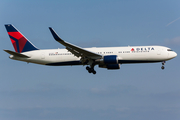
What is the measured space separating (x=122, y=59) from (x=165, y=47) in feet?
22.0

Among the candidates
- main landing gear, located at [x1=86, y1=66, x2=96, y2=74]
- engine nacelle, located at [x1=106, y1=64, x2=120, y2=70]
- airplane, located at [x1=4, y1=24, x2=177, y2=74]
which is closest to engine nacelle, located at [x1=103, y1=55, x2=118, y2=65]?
airplane, located at [x1=4, y1=24, x2=177, y2=74]

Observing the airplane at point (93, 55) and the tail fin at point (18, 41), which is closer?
the airplane at point (93, 55)

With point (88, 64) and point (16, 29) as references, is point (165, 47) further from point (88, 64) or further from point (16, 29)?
point (16, 29)

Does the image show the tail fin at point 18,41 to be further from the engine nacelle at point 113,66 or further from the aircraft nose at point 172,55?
the aircraft nose at point 172,55

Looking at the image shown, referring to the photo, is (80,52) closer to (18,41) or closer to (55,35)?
Result: (55,35)

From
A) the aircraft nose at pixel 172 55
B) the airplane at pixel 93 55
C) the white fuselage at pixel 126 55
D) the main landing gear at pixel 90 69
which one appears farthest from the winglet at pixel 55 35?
the aircraft nose at pixel 172 55

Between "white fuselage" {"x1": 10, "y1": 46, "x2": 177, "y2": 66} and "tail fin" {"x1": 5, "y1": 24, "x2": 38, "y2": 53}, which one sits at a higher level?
"tail fin" {"x1": 5, "y1": 24, "x2": 38, "y2": 53}

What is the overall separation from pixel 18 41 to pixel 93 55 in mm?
13748

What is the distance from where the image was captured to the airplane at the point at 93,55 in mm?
45281

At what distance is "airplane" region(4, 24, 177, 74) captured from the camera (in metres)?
45.3

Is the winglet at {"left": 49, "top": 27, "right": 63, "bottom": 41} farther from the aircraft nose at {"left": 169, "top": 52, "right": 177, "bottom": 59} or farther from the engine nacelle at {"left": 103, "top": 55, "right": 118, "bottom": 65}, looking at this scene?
the aircraft nose at {"left": 169, "top": 52, "right": 177, "bottom": 59}

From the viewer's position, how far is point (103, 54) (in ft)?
153

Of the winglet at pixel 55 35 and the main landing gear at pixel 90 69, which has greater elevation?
the winglet at pixel 55 35

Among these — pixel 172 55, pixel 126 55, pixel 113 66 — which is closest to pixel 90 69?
pixel 113 66
